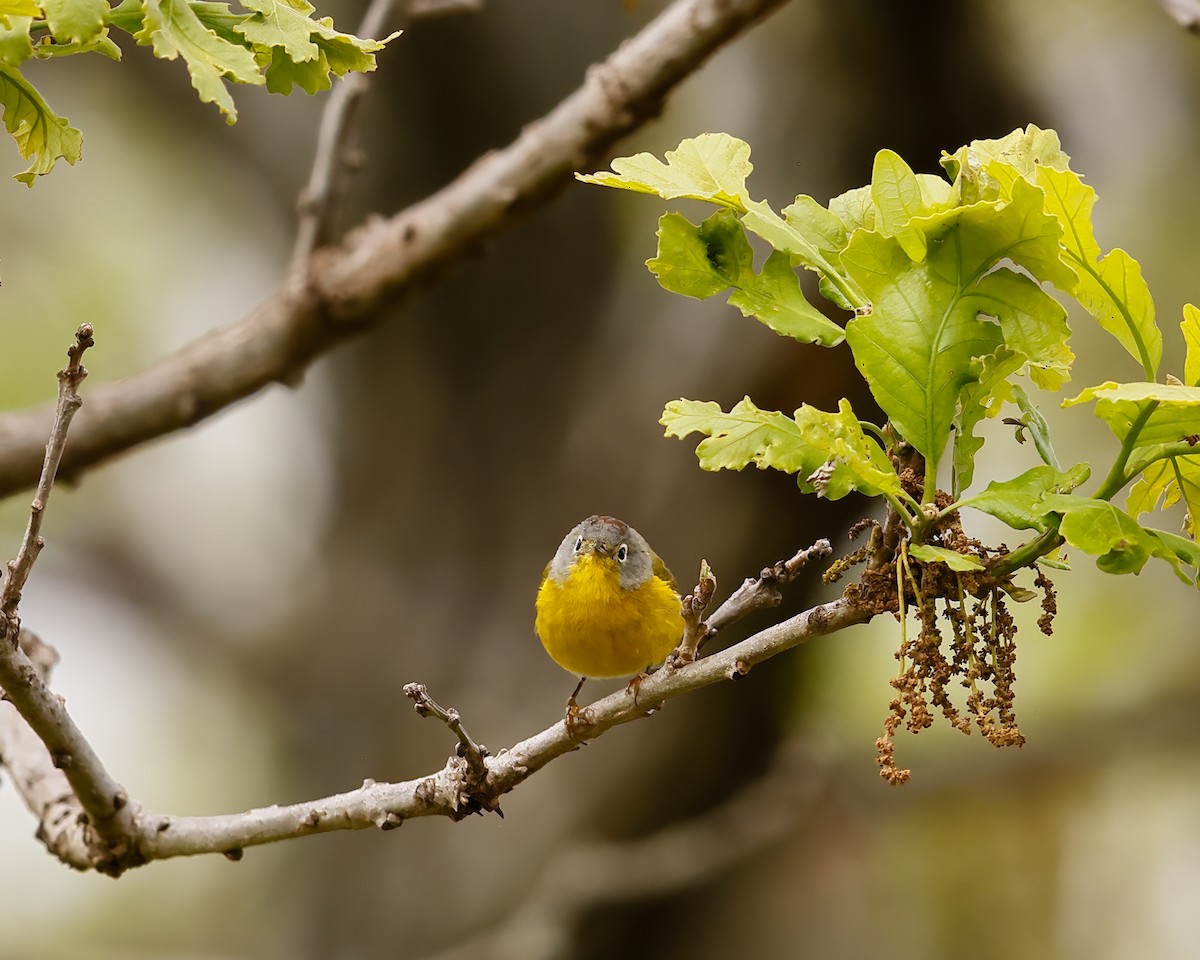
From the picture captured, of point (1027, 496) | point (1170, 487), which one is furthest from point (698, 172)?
point (1170, 487)

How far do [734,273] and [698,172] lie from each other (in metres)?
0.16

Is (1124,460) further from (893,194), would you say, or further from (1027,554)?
(893,194)

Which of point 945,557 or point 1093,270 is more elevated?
point 1093,270

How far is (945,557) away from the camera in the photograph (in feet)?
4.83

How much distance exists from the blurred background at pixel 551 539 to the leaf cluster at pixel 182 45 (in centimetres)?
324

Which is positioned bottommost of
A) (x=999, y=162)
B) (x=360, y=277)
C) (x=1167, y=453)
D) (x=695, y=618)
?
(x=1167, y=453)

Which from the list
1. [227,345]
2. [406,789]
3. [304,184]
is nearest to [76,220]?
[304,184]

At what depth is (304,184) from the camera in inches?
272

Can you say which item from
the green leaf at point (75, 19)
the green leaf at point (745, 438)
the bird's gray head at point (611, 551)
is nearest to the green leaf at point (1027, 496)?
the green leaf at point (745, 438)

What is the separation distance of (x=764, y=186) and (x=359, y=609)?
3219mm

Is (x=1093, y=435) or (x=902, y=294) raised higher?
(x=1093, y=435)

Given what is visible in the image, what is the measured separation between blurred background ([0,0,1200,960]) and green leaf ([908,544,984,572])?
3128mm

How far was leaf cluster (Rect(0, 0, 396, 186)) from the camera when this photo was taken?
138 cm

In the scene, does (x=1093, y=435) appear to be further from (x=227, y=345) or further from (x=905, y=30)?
(x=227, y=345)
